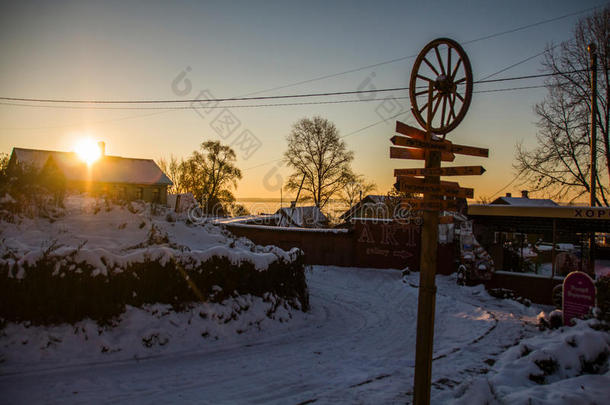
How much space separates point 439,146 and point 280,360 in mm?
4895

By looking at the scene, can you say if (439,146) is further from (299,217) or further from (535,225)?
(299,217)

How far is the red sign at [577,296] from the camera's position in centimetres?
836

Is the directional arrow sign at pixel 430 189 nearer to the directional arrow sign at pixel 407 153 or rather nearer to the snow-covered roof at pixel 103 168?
the directional arrow sign at pixel 407 153

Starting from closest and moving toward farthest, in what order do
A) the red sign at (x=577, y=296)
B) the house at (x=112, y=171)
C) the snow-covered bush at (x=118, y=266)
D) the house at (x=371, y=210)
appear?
1. the snow-covered bush at (x=118, y=266)
2. the red sign at (x=577, y=296)
3. the house at (x=371, y=210)
4. the house at (x=112, y=171)

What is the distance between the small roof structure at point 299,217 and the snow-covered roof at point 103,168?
54.7 ft

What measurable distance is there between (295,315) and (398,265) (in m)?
10.3

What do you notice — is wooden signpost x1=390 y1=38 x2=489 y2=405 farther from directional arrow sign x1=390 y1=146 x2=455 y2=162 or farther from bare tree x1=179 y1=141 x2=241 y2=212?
bare tree x1=179 y1=141 x2=241 y2=212

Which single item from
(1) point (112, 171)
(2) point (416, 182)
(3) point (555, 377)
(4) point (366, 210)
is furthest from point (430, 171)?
(1) point (112, 171)

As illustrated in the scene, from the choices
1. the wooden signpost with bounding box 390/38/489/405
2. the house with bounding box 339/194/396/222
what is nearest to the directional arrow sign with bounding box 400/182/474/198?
the wooden signpost with bounding box 390/38/489/405

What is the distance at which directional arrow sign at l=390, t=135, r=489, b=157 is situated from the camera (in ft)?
12.9

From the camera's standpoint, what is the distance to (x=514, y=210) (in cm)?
1239

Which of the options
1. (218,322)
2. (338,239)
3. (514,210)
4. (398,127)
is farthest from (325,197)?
(398,127)

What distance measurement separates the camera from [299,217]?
3512 cm

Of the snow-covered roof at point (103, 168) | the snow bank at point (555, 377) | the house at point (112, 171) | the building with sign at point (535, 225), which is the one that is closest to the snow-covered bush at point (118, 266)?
the snow bank at point (555, 377)
